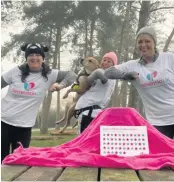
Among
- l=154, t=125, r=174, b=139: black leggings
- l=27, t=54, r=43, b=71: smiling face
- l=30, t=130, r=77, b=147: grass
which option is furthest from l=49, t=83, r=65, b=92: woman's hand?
l=30, t=130, r=77, b=147: grass

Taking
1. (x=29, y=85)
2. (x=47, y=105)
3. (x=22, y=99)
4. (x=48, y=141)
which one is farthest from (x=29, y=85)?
→ (x=47, y=105)

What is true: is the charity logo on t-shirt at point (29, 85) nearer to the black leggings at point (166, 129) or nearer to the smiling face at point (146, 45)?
the smiling face at point (146, 45)

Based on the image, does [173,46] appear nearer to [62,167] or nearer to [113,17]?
[113,17]

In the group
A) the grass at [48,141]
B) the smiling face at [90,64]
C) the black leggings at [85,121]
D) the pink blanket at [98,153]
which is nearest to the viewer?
the pink blanket at [98,153]

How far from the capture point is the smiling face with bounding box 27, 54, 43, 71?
11.4 feet

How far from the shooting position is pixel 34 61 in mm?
3490

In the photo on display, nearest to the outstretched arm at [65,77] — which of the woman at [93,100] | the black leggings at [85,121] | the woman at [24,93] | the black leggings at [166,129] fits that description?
the woman at [24,93]

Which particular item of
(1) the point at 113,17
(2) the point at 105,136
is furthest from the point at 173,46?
(2) the point at 105,136

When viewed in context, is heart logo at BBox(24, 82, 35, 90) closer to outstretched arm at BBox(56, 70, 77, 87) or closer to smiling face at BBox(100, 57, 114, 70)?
outstretched arm at BBox(56, 70, 77, 87)

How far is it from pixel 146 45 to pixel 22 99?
4.32 feet

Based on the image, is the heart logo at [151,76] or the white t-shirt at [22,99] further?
the white t-shirt at [22,99]

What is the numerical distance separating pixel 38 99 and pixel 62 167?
1.53 meters

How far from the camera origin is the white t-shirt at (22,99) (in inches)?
135

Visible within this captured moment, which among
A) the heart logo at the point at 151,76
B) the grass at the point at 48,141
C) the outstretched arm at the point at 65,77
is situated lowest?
the grass at the point at 48,141
